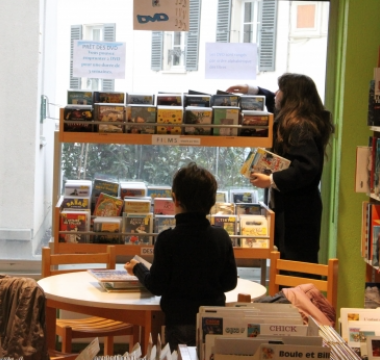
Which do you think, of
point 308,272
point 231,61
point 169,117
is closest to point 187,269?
point 308,272

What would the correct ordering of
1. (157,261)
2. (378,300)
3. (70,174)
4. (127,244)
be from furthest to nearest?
(70,174) < (127,244) < (378,300) < (157,261)

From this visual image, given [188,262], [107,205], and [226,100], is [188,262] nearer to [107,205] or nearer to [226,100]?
[107,205]

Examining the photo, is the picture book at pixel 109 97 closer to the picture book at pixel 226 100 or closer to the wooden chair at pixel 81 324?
the picture book at pixel 226 100

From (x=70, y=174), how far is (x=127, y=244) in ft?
2.55

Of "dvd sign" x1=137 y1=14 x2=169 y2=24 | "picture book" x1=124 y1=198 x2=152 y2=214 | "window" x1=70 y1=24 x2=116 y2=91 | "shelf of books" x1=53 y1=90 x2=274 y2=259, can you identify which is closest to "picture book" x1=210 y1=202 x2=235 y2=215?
"shelf of books" x1=53 y1=90 x2=274 y2=259

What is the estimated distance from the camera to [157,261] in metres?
3.22

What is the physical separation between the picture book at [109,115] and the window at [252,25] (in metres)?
1.13

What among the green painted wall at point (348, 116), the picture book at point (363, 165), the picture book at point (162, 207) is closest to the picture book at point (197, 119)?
the picture book at point (162, 207)

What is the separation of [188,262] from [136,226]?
1.15m

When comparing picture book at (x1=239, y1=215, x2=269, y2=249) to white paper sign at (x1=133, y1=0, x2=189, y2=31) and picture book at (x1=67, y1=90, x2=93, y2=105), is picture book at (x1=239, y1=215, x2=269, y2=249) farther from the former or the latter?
white paper sign at (x1=133, y1=0, x2=189, y2=31)

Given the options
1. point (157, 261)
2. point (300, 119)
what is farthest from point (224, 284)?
point (300, 119)

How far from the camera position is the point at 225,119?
431 cm

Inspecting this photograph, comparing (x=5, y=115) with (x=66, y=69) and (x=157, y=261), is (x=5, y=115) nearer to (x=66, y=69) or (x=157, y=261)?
(x=66, y=69)

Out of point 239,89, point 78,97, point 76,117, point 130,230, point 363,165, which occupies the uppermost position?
point 239,89
